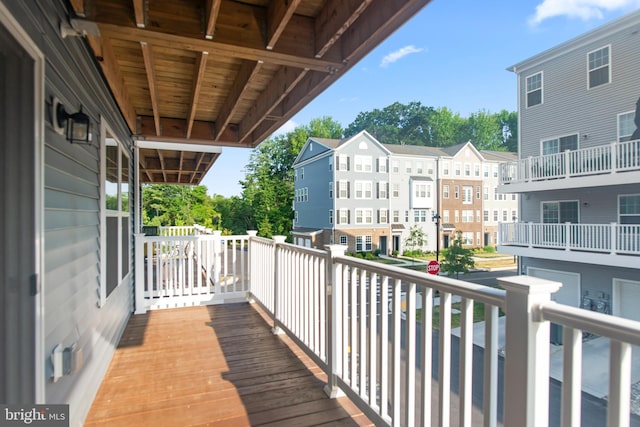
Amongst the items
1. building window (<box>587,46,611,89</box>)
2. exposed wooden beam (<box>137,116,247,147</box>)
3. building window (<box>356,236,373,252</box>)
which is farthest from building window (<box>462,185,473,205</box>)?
exposed wooden beam (<box>137,116,247,147</box>)

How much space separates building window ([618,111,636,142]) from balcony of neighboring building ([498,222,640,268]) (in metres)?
2.25

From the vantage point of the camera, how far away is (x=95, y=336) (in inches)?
95.9

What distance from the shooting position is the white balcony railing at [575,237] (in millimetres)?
8148

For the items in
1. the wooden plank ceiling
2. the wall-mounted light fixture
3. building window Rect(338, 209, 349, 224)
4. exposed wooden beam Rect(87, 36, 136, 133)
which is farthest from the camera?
building window Rect(338, 209, 349, 224)

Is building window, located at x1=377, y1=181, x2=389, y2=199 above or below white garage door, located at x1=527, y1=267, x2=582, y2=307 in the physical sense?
above

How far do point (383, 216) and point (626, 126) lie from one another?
14.3 m

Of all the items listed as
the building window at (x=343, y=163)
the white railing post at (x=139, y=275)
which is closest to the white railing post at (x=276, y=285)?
the white railing post at (x=139, y=275)

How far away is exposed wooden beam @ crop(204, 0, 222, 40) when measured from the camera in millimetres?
1795

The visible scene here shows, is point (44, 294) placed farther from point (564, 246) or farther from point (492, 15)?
point (492, 15)

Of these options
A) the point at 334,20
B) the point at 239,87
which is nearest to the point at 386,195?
the point at 239,87

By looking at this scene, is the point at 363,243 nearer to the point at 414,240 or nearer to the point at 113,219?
the point at 414,240

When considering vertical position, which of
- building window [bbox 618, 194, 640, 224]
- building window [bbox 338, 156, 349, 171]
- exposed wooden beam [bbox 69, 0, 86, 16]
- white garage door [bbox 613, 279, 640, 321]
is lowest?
white garage door [bbox 613, 279, 640, 321]

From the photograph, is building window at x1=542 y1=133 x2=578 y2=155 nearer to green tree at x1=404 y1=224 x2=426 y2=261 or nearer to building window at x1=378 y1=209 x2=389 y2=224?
building window at x1=378 y1=209 x2=389 y2=224

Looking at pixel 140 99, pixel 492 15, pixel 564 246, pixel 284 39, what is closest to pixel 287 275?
pixel 284 39
